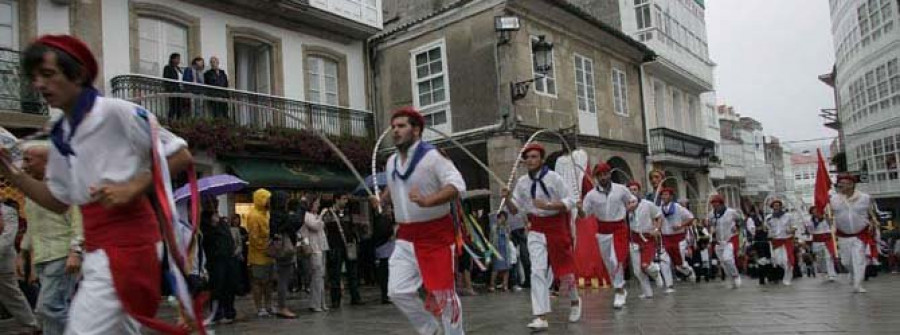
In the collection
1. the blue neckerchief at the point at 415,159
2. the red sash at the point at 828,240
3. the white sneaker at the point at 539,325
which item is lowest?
the white sneaker at the point at 539,325

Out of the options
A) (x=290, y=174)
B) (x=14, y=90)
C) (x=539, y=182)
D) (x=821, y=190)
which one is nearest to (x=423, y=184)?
(x=539, y=182)

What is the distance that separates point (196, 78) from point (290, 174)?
10.5 feet

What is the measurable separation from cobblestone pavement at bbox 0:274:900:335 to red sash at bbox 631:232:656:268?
62 centimetres

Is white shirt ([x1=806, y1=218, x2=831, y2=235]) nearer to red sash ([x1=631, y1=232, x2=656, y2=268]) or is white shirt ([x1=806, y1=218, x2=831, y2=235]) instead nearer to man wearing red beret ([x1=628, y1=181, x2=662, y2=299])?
man wearing red beret ([x1=628, y1=181, x2=662, y2=299])

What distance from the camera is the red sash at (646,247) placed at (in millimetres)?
11727

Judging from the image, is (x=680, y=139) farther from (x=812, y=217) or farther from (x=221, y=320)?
(x=221, y=320)

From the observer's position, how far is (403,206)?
19.1 ft

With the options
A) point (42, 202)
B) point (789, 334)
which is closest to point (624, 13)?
point (789, 334)

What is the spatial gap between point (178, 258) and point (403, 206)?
2.84 metres

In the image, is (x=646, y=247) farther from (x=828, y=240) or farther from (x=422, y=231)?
(x=422, y=231)

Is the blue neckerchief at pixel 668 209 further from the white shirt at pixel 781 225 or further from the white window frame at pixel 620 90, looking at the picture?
the white window frame at pixel 620 90

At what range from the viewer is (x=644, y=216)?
491 inches

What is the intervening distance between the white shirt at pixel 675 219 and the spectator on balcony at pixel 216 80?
9967mm

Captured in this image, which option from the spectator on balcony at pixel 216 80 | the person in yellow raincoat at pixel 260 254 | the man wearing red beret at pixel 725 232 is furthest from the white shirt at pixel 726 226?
the spectator on balcony at pixel 216 80
